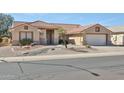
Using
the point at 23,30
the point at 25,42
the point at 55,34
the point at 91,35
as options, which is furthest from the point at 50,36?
the point at 91,35

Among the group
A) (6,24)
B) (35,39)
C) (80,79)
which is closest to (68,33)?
(35,39)

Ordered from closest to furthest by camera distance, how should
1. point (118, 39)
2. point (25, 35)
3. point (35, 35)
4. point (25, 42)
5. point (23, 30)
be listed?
point (25, 42), point (23, 30), point (25, 35), point (35, 35), point (118, 39)

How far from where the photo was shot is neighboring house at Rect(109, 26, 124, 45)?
40.2 metres

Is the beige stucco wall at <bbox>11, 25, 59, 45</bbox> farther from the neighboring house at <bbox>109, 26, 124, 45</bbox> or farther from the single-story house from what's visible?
the neighboring house at <bbox>109, 26, 124, 45</bbox>

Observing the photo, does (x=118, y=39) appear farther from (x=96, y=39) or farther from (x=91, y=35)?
(x=91, y=35)

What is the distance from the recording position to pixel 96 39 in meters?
36.0

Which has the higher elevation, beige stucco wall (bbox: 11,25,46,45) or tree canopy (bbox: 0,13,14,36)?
tree canopy (bbox: 0,13,14,36)

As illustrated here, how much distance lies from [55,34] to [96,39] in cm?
707

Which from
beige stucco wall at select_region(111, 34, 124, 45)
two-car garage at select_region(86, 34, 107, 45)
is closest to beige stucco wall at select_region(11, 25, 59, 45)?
two-car garage at select_region(86, 34, 107, 45)
